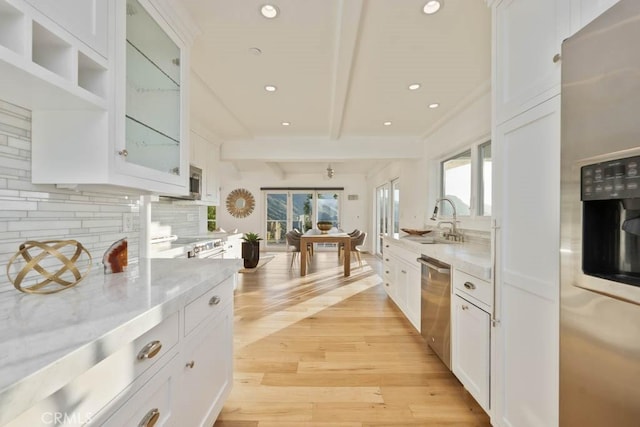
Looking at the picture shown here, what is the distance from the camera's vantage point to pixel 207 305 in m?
1.31

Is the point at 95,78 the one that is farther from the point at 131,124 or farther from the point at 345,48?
the point at 345,48

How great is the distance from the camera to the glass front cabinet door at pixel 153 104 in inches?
50.2

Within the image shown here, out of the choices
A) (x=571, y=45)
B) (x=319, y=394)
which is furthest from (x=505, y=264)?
(x=319, y=394)

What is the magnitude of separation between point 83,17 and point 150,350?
4.03 feet

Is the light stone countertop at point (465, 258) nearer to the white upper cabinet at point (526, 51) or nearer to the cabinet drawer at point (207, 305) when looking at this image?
the white upper cabinet at point (526, 51)

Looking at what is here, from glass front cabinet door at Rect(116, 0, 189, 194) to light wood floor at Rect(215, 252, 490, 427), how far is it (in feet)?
4.77

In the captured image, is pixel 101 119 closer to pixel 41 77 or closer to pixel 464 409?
pixel 41 77

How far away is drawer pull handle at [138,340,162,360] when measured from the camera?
2.75 ft

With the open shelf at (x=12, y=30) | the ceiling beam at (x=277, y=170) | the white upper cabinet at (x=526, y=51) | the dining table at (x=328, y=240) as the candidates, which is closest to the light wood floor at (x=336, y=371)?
the dining table at (x=328, y=240)

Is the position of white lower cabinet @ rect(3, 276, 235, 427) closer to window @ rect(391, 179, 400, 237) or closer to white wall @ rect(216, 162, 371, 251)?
window @ rect(391, 179, 400, 237)

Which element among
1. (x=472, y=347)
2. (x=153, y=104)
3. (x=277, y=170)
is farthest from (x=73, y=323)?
(x=277, y=170)

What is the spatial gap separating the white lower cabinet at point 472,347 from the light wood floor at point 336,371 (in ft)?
0.57

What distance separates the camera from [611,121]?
2.50 feet

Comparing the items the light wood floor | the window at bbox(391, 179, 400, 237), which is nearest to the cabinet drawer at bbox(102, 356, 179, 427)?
the light wood floor
